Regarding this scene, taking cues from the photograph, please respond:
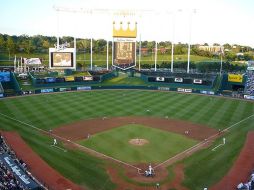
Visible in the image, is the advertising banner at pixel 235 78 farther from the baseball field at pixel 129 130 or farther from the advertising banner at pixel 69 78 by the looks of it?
the advertising banner at pixel 69 78

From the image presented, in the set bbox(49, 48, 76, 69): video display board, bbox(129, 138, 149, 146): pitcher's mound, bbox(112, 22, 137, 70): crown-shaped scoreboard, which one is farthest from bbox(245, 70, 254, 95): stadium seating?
bbox(49, 48, 76, 69): video display board

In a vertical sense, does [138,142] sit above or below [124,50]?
below

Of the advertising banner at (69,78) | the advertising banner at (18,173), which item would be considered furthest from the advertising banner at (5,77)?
the advertising banner at (18,173)

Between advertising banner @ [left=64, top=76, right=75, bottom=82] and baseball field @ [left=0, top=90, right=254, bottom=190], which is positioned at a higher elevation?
advertising banner @ [left=64, top=76, right=75, bottom=82]

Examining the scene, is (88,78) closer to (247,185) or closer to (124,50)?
(124,50)

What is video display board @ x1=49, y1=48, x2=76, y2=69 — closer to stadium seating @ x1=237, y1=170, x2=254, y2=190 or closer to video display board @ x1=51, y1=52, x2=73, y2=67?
video display board @ x1=51, y1=52, x2=73, y2=67

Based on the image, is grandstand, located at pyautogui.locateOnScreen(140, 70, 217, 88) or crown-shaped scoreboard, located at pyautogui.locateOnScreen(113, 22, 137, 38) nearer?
grandstand, located at pyautogui.locateOnScreen(140, 70, 217, 88)

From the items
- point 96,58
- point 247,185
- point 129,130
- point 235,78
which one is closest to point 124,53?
point 235,78
